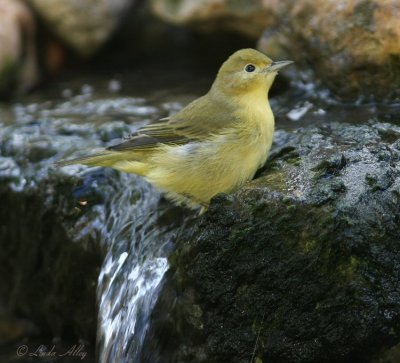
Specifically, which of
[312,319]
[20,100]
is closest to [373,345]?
[312,319]

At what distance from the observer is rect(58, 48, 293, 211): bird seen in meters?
4.75

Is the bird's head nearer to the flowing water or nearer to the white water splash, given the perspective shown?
the flowing water

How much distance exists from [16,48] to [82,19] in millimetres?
869

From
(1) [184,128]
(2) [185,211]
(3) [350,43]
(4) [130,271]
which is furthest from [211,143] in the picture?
(3) [350,43]

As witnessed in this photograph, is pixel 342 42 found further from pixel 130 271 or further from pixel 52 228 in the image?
pixel 52 228

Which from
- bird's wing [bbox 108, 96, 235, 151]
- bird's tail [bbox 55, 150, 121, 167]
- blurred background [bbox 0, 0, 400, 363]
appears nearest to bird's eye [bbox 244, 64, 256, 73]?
bird's wing [bbox 108, 96, 235, 151]

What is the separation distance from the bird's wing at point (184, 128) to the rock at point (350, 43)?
145 centimetres

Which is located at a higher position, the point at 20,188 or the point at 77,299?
the point at 20,188

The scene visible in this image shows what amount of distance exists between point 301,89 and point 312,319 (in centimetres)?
346

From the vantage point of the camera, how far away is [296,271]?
147 inches

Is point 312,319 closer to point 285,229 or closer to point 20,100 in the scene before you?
point 285,229

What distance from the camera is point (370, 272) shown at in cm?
366

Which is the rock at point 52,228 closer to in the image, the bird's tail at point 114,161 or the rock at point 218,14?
the bird's tail at point 114,161

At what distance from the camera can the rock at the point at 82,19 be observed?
837cm
